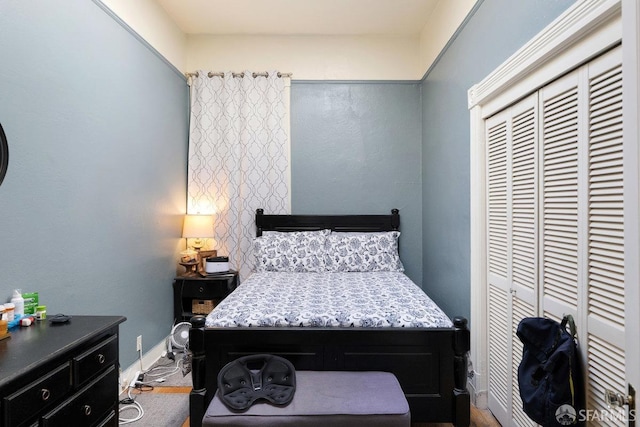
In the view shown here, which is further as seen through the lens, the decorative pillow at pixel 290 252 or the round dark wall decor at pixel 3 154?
the decorative pillow at pixel 290 252

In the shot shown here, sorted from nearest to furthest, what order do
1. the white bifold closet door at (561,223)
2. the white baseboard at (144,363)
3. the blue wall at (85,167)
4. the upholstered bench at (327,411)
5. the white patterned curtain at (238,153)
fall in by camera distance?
the white bifold closet door at (561,223) < the upholstered bench at (327,411) < the blue wall at (85,167) < the white baseboard at (144,363) < the white patterned curtain at (238,153)

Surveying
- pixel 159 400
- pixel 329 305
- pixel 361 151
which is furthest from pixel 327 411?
pixel 361 151

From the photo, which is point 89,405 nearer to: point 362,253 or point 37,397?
point 37,397

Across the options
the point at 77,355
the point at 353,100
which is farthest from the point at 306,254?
the point at 77,355

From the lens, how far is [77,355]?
1.43 metres

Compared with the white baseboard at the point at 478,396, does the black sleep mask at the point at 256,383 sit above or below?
above

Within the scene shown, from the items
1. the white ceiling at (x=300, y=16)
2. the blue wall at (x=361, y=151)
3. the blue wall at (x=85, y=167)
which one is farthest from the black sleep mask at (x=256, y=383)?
the white ceiling at (x=300, y=16)

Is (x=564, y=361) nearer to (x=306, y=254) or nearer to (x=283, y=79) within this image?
(x=306, y=254)

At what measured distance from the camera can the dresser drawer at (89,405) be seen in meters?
1.31

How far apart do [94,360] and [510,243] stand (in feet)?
7.10

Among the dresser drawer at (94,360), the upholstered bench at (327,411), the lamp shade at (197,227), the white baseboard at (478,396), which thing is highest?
the lamp shade at (197,227)

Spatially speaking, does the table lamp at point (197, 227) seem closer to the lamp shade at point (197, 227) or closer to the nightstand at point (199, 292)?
the lamp shade at point (197, 227)

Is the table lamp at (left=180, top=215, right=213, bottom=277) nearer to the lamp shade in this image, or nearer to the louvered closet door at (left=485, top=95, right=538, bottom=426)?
the lamp shade

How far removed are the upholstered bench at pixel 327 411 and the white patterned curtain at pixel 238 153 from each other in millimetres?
2252
